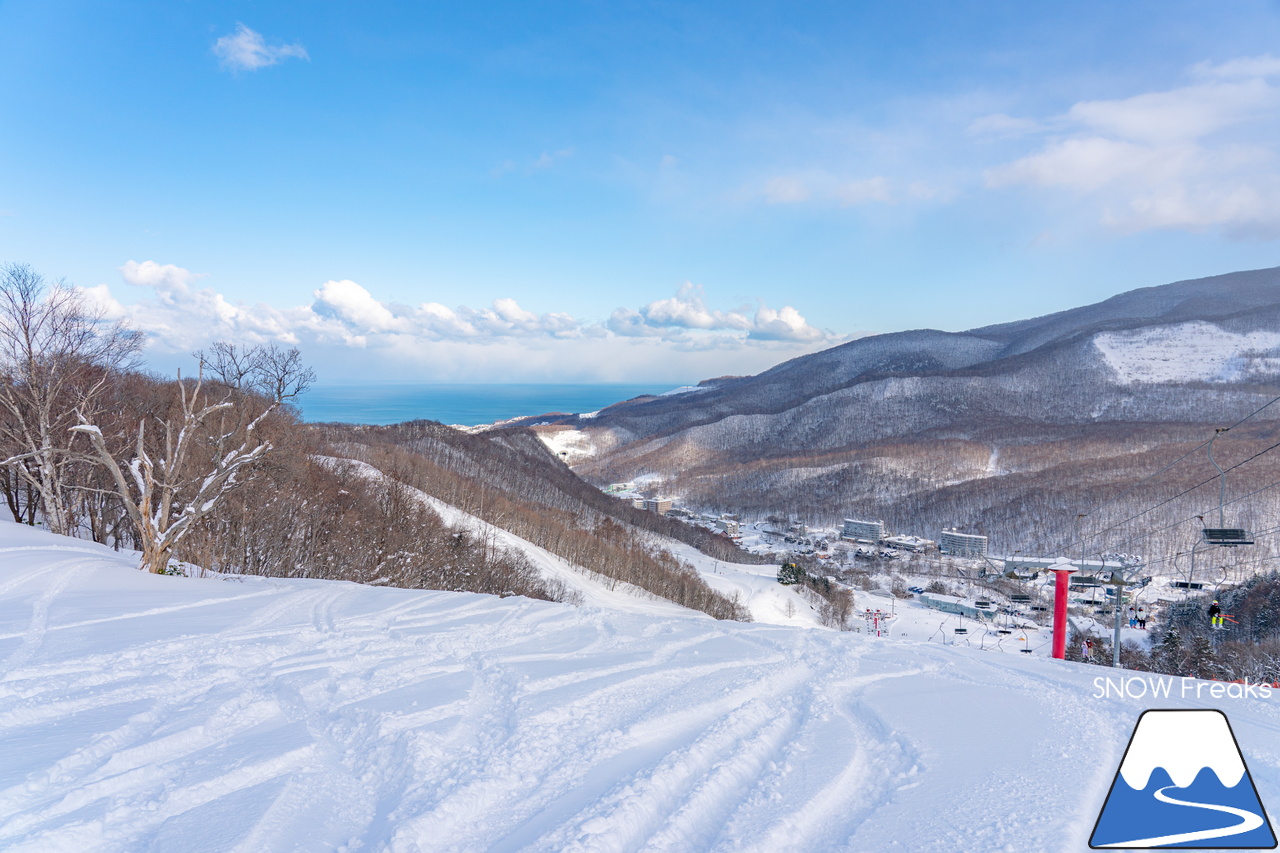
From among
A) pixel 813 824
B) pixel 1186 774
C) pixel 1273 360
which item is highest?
pixel 1273 360

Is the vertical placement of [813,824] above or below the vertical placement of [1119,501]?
above

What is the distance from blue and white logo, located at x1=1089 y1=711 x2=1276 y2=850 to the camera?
99.6 inches

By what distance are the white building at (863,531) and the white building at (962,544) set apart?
9.13 meters

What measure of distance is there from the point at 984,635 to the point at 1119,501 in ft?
229

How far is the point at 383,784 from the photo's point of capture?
318 centimetres

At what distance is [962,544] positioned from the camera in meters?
85.5

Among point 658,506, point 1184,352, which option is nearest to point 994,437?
point 1184,352

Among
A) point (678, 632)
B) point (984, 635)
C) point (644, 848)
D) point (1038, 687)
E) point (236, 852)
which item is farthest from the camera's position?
point (984, 635)

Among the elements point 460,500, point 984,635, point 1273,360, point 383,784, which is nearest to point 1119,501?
point 984,635

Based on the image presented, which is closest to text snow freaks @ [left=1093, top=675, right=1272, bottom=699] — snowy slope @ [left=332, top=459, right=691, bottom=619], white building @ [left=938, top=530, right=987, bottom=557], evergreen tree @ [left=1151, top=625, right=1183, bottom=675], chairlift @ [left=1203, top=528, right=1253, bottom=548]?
chairlift @ [left=1203, top=528, right=1253, bottom=548]

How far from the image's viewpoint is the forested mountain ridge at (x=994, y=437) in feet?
346

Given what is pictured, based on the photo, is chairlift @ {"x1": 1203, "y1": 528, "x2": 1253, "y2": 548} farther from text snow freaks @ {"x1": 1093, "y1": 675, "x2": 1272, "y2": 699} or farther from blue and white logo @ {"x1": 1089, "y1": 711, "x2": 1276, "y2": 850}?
blue and white logo @ {"x1": 1089, "y1": 711, "x2": 1276, "y2": 850}

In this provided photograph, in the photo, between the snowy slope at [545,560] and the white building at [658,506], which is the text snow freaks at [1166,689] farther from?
the white building at [658,506]

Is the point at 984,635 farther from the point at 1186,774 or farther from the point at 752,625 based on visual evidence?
the point at 1186,774
